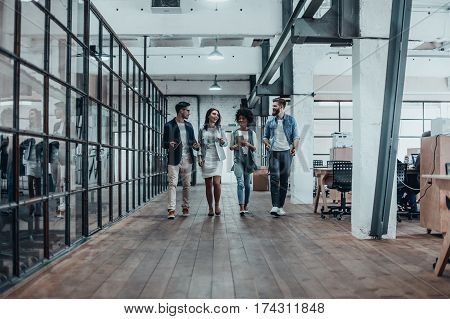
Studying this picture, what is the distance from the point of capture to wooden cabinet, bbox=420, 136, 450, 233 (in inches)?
181

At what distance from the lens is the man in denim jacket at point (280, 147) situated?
605cm

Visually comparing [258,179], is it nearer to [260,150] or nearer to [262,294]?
[260,150]

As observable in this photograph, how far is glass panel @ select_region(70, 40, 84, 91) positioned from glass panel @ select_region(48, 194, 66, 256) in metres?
1.05

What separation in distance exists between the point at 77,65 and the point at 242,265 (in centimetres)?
245

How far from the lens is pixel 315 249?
12.8 ft

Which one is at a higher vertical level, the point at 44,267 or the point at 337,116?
the point at 337,116

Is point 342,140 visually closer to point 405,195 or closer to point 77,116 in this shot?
point 405,195

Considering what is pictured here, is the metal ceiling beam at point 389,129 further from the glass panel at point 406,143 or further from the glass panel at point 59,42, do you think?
the glass panel at point 406,143

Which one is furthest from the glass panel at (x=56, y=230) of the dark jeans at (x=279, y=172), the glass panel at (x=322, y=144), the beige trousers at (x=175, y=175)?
the glass panel at (x=322, y=144)

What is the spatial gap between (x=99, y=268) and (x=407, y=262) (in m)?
2.12

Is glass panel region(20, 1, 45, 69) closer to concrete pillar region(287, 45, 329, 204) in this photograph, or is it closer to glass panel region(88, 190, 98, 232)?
glass panel region(88, 190, 98, 232)

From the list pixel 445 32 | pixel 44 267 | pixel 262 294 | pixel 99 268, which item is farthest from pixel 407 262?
pixel 445 32

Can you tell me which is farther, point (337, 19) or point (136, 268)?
point (337, 19)

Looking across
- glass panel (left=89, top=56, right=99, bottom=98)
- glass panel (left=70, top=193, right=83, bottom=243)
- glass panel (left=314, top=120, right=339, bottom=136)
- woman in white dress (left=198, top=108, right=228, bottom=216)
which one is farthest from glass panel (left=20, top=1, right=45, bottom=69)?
glass panel (left=314, top=120, right=339, bottom=136)
